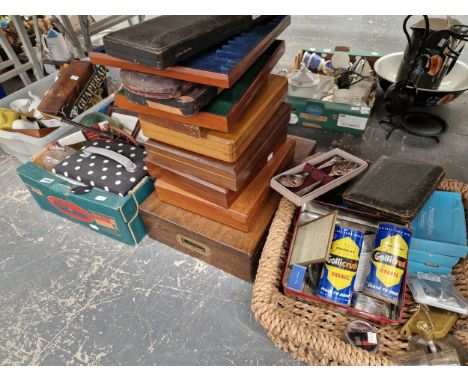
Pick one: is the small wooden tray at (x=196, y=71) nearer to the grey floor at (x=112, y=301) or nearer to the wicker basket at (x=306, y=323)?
the wicker basket at (x=306, y=323)

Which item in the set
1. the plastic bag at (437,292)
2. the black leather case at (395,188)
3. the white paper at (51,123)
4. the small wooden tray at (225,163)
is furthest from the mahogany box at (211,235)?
the white paper at (51,123)

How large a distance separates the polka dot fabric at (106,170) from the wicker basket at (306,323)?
1.42 ft

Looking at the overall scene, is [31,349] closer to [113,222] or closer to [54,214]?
[113,222]

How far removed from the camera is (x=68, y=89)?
1.12 meters

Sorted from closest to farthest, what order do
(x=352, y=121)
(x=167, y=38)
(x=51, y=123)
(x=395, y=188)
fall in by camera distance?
(x=167, y=38) → (x=395, y=188) → (x=51, y=123) → (x=352, y=121)

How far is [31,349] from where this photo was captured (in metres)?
0.74

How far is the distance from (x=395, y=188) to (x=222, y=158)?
16.3 inches

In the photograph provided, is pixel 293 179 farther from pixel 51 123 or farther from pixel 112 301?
pixel 51 123

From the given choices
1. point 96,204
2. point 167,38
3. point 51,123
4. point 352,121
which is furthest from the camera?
point 352,121

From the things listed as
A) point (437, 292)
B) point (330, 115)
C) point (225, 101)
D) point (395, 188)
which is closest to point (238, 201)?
point (225, 101)

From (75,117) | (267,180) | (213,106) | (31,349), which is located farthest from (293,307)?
(75,117)

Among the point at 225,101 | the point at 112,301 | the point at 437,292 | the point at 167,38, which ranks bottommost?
the point at 112,301

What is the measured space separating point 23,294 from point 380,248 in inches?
36.6

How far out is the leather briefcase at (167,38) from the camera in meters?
0.48
